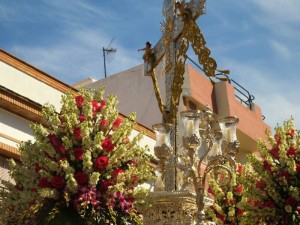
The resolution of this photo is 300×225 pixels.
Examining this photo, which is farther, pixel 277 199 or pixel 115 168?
pixel 277 199

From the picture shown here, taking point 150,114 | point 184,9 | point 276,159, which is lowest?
point 276,159

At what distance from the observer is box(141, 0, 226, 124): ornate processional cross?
7270 millimetres

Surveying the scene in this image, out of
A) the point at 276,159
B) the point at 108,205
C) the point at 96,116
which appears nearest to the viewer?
the point at 108,205

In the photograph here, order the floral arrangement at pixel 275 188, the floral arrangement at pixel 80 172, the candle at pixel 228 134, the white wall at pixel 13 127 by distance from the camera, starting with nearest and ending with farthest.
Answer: the floral arrangement at pixel 80 172, the candle at pixel 228 134, the floral arrangement at pixel 275 188, the white wall at pixel 13 127

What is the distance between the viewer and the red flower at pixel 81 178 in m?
6.79

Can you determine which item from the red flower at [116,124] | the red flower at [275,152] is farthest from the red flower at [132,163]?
the red flower at [275,152]

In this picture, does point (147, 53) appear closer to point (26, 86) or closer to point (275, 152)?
point (275, 152)

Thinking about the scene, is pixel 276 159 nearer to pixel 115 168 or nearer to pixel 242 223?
pixel 242 223

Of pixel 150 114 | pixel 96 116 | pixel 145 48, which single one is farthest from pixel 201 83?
pixel 96 116

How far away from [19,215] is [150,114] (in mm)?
10750

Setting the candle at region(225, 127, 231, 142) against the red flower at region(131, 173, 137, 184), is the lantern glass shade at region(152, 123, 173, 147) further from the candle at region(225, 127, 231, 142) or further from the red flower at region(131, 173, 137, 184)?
the candle at region(225, 127, 231, 142)

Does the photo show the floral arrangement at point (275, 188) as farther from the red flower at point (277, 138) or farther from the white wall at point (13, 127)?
the white wall at point (13, 127)

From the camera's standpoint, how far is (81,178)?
6.80m

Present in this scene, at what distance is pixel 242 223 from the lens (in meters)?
8.38
